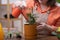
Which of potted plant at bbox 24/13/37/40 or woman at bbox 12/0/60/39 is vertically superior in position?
woman at bbox 12/0/60/39

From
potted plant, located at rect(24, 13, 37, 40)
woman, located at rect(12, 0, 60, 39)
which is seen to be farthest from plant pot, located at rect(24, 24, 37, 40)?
woman, located at rect(12, 0, 60, 39)

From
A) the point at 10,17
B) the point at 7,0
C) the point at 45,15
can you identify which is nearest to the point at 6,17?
the point at 10,17

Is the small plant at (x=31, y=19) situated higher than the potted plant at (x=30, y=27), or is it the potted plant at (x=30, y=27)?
the small plant at (x=31, y=19)

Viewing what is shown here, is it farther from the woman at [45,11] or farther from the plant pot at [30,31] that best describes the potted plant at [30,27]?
the woman at [45,11]

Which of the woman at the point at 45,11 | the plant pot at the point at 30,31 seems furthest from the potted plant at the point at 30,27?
the woman at the point at 45,11

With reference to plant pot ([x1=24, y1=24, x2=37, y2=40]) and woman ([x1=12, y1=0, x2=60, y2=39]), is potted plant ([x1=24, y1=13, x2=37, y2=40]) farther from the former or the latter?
woman ([x1=12, y1=0, x2=60, y2=39])

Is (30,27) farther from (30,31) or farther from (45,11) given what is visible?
A: (45,11)

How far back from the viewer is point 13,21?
1770 mm

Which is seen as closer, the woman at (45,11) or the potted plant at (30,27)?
the potted plant at (30,27)

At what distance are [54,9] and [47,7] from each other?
0.08m

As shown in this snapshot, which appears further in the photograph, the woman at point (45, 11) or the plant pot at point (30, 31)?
the woman at point (45, 11)

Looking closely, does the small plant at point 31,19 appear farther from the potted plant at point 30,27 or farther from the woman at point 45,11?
the woman at point 45,11

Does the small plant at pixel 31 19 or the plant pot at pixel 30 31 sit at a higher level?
the small plant at pixel 31 19

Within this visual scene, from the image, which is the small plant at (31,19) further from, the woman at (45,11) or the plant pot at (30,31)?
the woman at (45,11)
